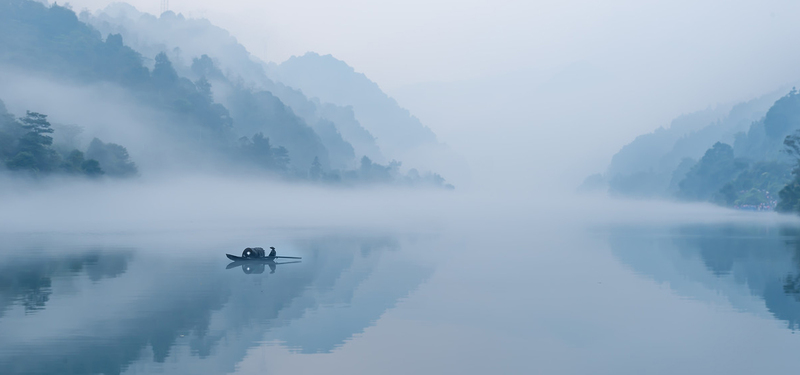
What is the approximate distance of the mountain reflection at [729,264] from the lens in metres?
25.7

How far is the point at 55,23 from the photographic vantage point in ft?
516

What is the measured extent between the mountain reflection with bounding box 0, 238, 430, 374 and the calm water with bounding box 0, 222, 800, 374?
87 millimetres

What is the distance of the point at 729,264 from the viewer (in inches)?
1444

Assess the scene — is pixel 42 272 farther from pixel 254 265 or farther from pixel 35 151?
pixel 35 151

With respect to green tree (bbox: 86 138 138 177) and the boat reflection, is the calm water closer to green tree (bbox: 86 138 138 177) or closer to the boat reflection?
the boat reflection

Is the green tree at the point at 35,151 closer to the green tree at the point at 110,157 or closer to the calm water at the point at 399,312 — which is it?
the green tree at the point at 110,157

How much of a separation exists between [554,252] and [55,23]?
496 feet

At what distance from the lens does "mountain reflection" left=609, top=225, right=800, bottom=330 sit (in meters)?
25.7

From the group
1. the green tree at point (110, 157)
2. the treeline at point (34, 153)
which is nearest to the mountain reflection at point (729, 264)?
the treeline at point (34, 153)

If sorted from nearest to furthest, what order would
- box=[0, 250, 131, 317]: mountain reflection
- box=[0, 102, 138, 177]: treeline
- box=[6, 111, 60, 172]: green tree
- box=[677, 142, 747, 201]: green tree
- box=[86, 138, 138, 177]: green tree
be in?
box=[0, 250, 131, 317]: mountain reflection
box=[6, 111, 60, 172]: green tree
box=[0, 102, 138, 177]: treeline
box=[86, 138, 138, 177]: green tree
box=[677, 142, 747, 201]: green tree

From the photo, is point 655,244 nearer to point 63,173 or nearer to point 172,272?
point 172,272

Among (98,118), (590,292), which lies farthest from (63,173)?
(590,292)

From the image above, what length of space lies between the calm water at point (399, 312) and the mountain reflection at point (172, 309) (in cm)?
9

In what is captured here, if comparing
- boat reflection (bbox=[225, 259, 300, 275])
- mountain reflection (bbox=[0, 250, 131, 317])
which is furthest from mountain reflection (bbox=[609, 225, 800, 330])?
mountain reflection (bbox=[0, 250, 131, 317])
